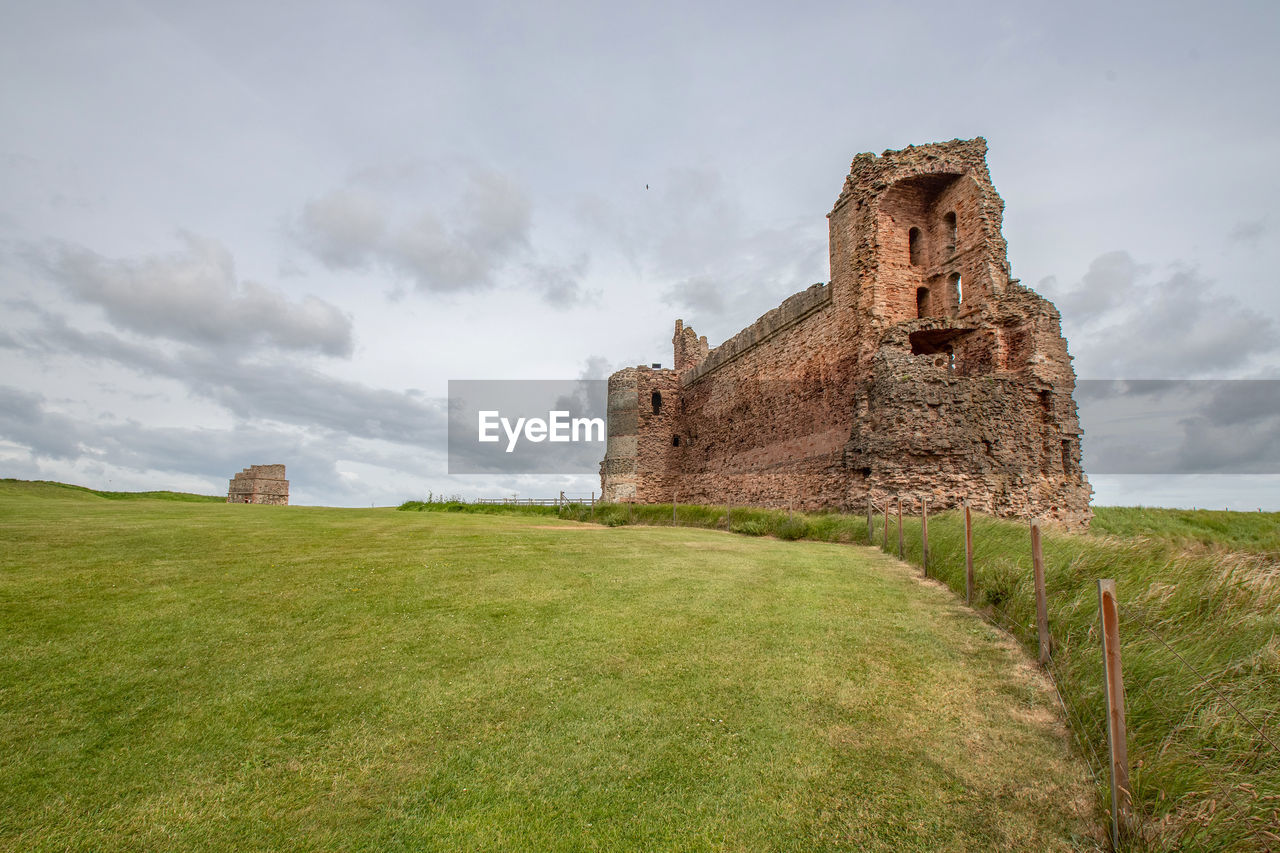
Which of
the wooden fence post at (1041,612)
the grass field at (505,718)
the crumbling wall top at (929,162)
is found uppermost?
the crumbling wall top at (929,162)

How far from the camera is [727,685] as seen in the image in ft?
15.4

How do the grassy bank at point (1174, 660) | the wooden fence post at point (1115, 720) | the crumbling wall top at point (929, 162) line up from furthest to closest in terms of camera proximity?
1. the crumbling wall top at point (929, 162)
2. the wooden fence post at point (1115, 720)
3. the grassy bank at point (1174, 660)

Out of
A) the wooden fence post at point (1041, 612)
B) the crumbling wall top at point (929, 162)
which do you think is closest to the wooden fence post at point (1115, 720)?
the wooden fence post at point (1041, 612)

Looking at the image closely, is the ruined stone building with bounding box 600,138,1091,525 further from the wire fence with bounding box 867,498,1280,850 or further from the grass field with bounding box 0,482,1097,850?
the wire fence with bounding box 867,498,1280,850

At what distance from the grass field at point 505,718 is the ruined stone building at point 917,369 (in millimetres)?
9221

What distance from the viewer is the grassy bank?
9.66 feet

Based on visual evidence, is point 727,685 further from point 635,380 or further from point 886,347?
point 635,380

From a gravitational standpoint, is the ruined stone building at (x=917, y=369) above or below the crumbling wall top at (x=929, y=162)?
below

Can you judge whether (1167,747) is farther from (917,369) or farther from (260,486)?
(260,486)

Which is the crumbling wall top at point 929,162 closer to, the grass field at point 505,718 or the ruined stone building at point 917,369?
the ruined stone building at point 917,369

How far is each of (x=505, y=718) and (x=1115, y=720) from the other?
352 cm

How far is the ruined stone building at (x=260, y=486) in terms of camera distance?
33.4 metres

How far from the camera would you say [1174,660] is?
13.5 feet

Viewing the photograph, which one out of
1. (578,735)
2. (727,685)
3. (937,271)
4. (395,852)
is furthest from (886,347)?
(395,852)
